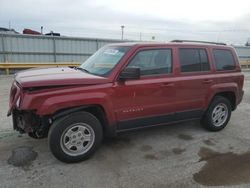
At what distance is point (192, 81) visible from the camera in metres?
5.18

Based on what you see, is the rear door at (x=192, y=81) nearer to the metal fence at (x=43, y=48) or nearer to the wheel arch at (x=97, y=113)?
the wheel arch at (x=97, y=113)

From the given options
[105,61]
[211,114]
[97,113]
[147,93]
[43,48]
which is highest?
[43,48]

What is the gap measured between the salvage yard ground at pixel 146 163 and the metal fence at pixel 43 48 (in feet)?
38.6

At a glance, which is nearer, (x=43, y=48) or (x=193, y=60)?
(x=193, y=60)

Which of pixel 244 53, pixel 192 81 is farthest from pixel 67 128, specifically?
pixel 244 53

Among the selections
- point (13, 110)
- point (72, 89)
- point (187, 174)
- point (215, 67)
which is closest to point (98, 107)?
point (72, 89)

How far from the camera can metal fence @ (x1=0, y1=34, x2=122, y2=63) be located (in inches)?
639

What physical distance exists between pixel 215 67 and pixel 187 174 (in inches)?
101

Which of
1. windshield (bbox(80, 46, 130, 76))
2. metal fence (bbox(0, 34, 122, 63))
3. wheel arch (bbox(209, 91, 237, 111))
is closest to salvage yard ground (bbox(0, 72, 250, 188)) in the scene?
wheel arch (bbox(209, 91, 237, 111))

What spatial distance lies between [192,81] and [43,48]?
13813 mm

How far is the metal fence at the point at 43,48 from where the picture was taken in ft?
53.3

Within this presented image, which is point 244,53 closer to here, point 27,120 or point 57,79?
point 57,79

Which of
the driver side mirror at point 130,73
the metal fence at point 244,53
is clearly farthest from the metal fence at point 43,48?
the metal fence at point 244,53

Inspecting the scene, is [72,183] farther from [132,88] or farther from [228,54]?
[228,54]
